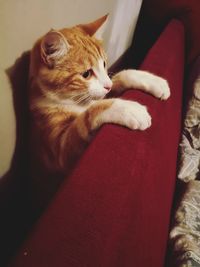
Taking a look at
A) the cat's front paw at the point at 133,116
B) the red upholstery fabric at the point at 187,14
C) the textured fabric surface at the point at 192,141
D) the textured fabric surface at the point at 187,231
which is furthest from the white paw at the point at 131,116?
the red upholstery fabric at the point at 187,14

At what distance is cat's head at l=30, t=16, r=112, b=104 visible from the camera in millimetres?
Answer: 797

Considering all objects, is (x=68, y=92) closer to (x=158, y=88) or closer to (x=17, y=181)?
(x=158, y=88)

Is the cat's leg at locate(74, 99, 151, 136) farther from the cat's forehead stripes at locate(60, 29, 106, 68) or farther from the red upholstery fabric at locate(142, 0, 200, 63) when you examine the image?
the red upholstery fabric at locate(142, 0, 200, 63)

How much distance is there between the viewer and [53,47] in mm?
774

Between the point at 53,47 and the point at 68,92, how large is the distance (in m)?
0.14

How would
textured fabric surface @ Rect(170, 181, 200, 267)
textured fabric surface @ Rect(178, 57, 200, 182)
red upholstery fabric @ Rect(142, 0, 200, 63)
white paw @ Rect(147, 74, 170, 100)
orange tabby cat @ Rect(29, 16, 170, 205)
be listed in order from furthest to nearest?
red upholstery fabric @ Rect(142, 0, 200, 63) < textured fabric surface @ Rect(178, 57, 200, 182) < white paw @ Rect(147, 74, 170, 100) < orange tabby cat @ Rect(29, 16, 170, 205) < textured fabric surface @ Rect(170, 181, 200, 267)

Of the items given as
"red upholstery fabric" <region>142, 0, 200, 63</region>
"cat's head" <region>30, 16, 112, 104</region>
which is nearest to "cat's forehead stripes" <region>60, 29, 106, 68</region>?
"cat's head" <region>30, 16, 112, 104</region>

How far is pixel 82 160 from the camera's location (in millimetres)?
554

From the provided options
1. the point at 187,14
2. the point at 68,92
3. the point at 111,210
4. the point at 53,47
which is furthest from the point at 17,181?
the point at 187,14

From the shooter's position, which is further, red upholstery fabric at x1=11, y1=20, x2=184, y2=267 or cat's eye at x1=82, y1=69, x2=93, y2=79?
cat's eye at x1=82, y1=69, x2=93, y2=79

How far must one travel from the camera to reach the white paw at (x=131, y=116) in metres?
0.67

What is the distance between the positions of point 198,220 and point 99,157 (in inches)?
16.1

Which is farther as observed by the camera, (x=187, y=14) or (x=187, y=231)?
(x=187, y=14)

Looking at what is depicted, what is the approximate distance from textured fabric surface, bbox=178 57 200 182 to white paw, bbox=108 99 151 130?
0.45m
